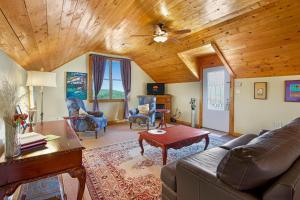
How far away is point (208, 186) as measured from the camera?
43.9 inches

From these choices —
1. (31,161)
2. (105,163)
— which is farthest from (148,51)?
(31,161)

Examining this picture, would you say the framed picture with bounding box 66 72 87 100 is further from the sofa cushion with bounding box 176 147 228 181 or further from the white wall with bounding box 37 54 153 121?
the sofa cushion with bounding box 176 147 228 181

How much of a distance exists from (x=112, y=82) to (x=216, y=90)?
11.5ft

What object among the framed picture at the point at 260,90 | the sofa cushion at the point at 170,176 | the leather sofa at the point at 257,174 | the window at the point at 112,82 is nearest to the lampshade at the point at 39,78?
the sofa cushion at the point at 170,176

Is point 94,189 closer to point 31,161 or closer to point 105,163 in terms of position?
point 105,163

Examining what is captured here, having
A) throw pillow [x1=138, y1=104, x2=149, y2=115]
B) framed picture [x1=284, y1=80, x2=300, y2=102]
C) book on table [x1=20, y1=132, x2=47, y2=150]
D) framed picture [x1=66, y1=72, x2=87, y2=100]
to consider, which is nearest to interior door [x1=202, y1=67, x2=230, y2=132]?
framed picture [x1=284, y1=80, x2=300, y2=102]

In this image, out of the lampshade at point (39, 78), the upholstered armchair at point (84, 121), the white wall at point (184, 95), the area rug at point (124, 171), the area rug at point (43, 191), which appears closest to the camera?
the area rug at point (43, 191)

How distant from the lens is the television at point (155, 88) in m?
6.59

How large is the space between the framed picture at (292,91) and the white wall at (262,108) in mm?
80

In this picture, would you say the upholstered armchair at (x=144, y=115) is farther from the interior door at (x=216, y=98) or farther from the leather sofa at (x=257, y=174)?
the leather sofa at (x=257, y=174)

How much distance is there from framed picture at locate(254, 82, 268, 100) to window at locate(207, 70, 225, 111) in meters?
0.95

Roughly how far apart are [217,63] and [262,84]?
54.5 inches

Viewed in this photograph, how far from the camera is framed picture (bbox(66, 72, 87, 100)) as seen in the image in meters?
5.21

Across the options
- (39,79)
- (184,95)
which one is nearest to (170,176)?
(39,79)
